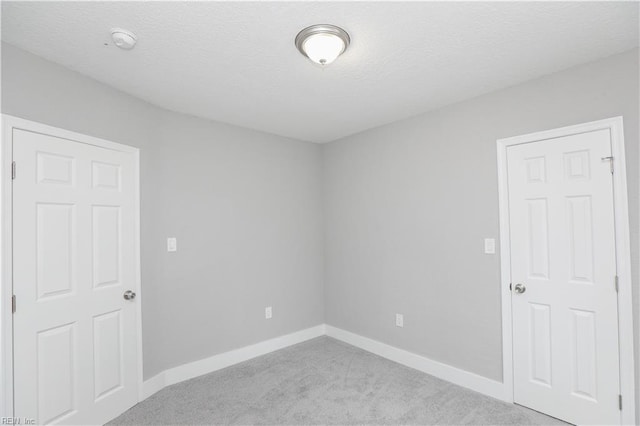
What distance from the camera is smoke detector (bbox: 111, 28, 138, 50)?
69.4 inches

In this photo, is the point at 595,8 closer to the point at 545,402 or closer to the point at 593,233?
the point at 593,233

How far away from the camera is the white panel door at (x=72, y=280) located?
1927 mm

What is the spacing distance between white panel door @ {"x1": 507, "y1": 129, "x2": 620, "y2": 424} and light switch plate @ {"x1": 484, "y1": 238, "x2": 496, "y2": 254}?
147mm

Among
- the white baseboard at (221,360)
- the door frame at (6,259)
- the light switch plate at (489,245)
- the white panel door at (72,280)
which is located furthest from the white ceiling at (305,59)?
the white baseboard at (221,360)

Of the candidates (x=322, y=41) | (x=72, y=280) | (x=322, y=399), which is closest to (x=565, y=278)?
(x=322, y=399)

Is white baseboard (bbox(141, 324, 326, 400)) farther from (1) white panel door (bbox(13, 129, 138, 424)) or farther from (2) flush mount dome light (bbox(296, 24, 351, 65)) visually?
(2) flush mount dome light (bbox(296, 24, 351, 65))

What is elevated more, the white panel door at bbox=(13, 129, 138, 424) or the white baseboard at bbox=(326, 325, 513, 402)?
the white panel door at bbox=(13, 129, 138, 424)

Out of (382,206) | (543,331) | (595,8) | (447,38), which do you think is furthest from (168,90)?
(543,331)

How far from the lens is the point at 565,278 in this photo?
91.5 inches

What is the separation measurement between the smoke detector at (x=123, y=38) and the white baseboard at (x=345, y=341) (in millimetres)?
2570

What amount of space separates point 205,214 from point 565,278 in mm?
3156

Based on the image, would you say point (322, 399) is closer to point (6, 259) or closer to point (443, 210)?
point (443, 210)

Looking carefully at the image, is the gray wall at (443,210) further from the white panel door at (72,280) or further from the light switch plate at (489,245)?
the white panel door at (72,280)

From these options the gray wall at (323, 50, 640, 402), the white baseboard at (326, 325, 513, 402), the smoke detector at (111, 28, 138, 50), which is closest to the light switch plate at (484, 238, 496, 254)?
the gray wall at (323, 50, 640, 402)
